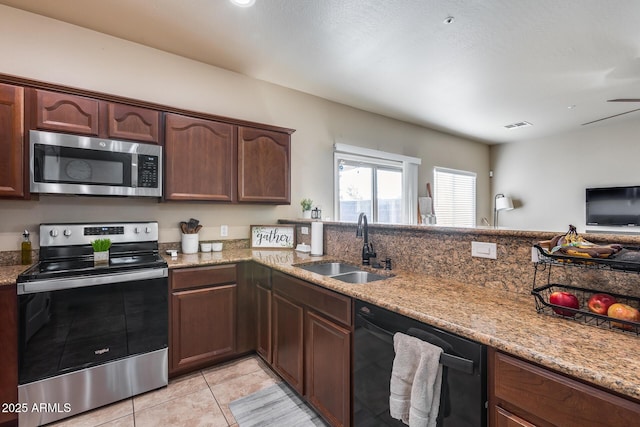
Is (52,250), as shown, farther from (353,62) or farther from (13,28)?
(353,62)

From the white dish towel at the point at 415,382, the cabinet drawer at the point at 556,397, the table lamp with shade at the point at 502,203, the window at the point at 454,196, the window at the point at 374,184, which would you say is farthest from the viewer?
the table lamp with shade at the point at 502,203

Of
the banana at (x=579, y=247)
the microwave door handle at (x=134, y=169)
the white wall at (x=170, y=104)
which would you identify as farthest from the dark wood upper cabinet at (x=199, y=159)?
the banana at (x=579, y=247)

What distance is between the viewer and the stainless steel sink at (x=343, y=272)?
6.77ft

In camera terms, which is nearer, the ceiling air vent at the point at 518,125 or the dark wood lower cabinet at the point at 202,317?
the dark wood lower cabinet at the point at 202,317

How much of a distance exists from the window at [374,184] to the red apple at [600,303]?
2.95 metres

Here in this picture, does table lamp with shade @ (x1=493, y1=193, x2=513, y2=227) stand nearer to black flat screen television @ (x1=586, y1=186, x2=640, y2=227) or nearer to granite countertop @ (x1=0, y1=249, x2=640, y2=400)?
black flat screen television @ (x1=586, y1=186, x2=640, y2=227)

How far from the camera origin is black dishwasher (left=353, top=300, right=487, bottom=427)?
1006mm

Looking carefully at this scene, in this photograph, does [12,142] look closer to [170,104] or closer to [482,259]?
[170,104]

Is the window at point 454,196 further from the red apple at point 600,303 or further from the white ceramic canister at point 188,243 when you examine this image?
the red apple at point 600,303

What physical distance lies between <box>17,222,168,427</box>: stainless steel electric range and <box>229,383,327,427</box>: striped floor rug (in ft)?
2.16

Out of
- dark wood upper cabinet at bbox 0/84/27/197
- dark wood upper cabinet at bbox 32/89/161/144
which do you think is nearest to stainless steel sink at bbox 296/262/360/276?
dark wood upper cabinet at bbox 32/89/161/144

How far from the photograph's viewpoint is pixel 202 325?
230 cm

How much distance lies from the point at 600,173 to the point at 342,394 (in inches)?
229

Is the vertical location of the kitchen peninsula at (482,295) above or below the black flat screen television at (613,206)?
below
